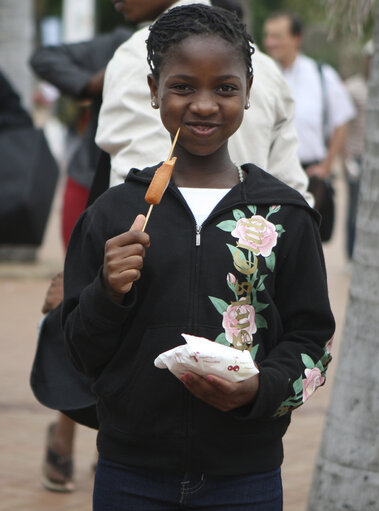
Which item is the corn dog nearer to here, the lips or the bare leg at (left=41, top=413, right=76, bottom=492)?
the lips

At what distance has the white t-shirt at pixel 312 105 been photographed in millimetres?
8094

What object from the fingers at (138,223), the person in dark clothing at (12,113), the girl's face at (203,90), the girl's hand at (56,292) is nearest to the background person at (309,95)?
the person in dark clothing at (12,113)

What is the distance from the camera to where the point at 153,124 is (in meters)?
3.35

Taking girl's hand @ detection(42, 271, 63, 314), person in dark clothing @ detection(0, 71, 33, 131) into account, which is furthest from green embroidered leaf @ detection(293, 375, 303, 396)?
person in dark clothing @ detection(0, 71, 33, 131)

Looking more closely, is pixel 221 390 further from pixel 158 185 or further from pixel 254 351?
pixel 158 185

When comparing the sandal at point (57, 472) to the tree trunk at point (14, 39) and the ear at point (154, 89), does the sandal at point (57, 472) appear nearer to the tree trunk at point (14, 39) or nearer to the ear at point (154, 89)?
the ear at point (154, 89)

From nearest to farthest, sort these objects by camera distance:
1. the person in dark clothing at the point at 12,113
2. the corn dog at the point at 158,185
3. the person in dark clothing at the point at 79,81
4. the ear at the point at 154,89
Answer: the corn dog at the point at 158,185, the ear at the point at 154,89, the person in dark clothing at the point at 79,81, the person in dark clothing at the point at 12,113

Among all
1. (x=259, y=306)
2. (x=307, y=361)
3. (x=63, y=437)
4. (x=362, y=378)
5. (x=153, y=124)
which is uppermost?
(x=153, y=124)

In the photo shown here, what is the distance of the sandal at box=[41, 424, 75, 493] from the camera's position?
4832 millimetres

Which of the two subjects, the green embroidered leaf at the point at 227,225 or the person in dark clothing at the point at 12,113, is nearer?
the green embroidered leaf at the point at 227,225

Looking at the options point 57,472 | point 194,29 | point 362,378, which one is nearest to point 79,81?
point 57,472

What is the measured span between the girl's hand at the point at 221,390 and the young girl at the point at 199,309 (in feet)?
0.07

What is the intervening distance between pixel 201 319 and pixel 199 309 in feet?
0.08

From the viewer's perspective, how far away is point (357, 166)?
10.9m
